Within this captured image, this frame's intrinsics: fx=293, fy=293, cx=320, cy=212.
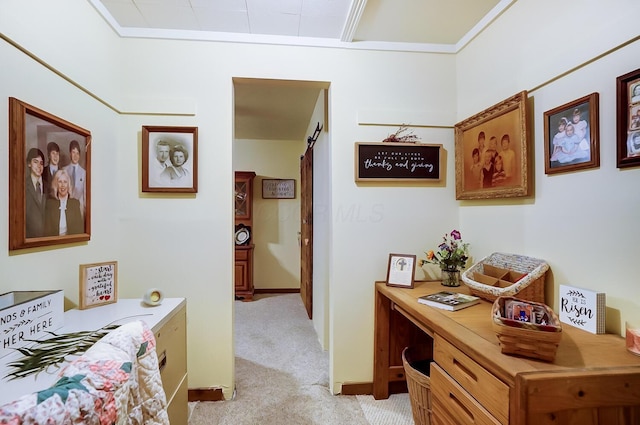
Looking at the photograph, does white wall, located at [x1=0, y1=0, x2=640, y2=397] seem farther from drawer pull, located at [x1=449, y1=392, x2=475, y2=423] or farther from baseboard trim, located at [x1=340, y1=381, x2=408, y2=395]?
drawer pull, located at [x1=449, y1=392, x2=475, y2=423]

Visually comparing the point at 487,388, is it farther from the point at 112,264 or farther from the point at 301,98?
the point at 301,98

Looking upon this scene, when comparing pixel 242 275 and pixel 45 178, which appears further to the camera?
pixel 242 275

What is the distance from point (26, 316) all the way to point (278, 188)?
3859 mm

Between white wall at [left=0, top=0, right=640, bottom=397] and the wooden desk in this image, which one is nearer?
the wooden desk

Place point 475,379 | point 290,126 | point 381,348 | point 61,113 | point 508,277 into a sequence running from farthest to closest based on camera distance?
point 290,126
point 381,348
point 508,277
point 61,113
point 475,379

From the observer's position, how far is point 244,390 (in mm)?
2064

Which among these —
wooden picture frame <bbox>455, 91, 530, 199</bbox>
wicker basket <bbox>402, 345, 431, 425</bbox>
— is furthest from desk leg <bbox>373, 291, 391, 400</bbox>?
wooden picture frame <bbox>455, 91, 530, 199</bbox>

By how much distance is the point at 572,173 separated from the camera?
4.19 ft

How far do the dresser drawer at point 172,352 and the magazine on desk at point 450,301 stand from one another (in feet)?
4.08

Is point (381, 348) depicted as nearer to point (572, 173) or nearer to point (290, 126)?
point (572, 173)

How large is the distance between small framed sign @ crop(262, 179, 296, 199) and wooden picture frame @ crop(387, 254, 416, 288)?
10.1ft

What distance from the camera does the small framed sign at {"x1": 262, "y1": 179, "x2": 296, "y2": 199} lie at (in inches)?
188

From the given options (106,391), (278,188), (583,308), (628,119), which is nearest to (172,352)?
A: (106,391)

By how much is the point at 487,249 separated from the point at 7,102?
7.94 ft
